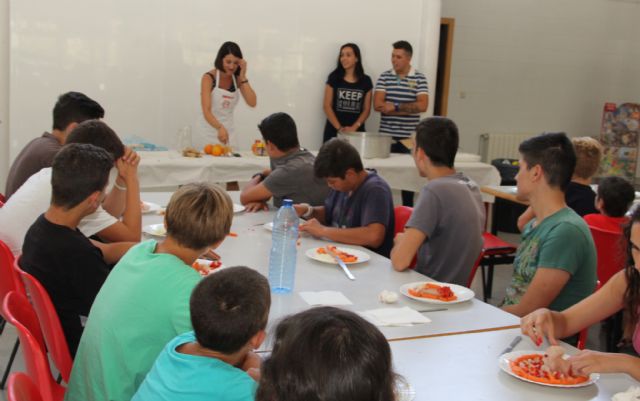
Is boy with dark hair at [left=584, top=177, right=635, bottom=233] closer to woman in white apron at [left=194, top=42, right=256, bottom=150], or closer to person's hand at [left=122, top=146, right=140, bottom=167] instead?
person's hand at [left=122, top=146, right=140, bottom=167]

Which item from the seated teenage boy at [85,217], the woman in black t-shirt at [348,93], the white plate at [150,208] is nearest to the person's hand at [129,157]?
the seated teenage boy at [85,217]

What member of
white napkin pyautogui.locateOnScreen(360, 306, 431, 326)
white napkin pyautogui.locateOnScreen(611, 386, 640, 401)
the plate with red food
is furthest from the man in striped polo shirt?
white napkin pyautogui.locateOnScreen(611, 386, 640, 401)

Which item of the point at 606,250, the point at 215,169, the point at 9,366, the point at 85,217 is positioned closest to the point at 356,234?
the point at 85,217

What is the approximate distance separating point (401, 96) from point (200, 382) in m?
5.85

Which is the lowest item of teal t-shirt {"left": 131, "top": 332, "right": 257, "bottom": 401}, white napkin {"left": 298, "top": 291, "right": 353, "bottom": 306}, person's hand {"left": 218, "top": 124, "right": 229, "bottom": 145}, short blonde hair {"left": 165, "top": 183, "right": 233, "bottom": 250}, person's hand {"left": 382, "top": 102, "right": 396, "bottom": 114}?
white napkin {"left": 298, "top": 291, "right": 353, "bottom": 306}

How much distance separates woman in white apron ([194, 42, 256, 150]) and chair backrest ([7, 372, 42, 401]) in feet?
14.9

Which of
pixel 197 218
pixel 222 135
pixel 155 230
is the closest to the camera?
pixel 197 218

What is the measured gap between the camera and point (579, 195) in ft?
13.5

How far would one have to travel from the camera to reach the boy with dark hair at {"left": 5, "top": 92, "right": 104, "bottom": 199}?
353 centimetres

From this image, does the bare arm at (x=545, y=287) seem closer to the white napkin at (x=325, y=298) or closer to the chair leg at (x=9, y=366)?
the white napkin at (x=325, y=298)

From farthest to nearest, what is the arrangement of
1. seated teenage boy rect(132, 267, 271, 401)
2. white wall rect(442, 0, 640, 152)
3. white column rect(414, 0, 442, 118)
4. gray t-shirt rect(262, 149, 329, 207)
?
white wall rect(442, 0, 640, 152) → white column rect(414, 0, 442, 118) → gray t-shirt rect(262, 149, 329, 207) → seated teenage boy rect(132, 267, 271, 401)

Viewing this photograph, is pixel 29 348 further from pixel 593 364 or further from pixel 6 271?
pixel 593 364

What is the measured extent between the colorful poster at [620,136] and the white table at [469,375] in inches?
347

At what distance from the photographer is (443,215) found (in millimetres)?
2842
